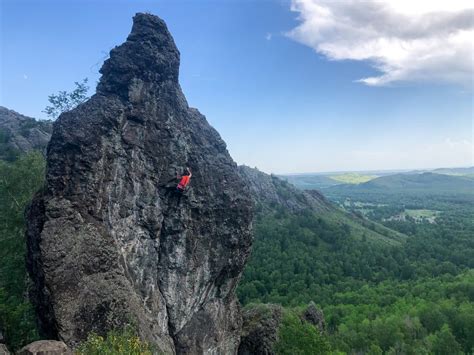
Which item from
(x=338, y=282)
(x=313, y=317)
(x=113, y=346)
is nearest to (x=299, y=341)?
(x=313, y=317)

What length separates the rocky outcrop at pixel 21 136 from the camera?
76438mm

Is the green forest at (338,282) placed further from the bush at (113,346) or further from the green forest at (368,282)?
the green forest at (368,282)

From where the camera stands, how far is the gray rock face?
20.7 metres

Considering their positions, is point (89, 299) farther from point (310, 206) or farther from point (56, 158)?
point (310, 206)

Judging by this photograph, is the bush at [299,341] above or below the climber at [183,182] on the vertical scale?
below

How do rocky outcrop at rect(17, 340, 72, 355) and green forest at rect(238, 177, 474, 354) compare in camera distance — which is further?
green forest at rect(238, 177, 474, 354)

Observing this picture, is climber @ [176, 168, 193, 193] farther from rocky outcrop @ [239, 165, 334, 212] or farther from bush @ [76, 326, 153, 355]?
rocky outcrop @ [239, 165, 334, 212]

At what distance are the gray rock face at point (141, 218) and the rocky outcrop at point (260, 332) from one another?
7.97 feet

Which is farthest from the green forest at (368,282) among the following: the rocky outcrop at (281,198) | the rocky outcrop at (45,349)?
the rocky outcrop at (45,349)

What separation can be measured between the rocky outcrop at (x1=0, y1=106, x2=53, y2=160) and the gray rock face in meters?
51.0

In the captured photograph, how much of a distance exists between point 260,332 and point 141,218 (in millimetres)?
16607

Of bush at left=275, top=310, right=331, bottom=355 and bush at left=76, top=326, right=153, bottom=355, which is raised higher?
bush at left=76, top=326, right=153, bottom=355

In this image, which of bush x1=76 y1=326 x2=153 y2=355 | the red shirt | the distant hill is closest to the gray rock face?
the red shirt

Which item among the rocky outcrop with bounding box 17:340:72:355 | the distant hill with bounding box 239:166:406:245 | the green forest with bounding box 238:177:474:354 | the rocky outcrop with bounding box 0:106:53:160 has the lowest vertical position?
the green forest with bounding box 238:177:474:354
